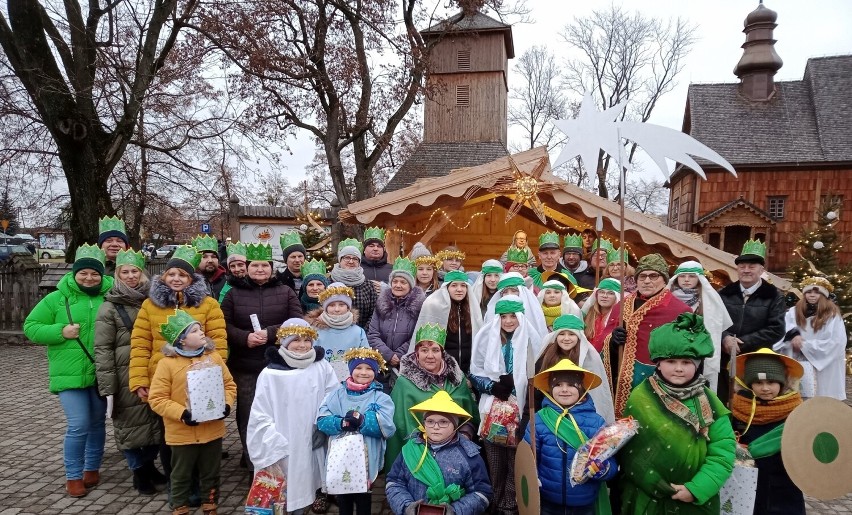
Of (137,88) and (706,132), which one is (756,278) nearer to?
(137,88)

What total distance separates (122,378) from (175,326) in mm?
1056

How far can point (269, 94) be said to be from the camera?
49.6ft

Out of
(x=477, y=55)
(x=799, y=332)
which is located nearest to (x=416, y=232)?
(x=799, y=332)

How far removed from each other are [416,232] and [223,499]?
23.7 ft

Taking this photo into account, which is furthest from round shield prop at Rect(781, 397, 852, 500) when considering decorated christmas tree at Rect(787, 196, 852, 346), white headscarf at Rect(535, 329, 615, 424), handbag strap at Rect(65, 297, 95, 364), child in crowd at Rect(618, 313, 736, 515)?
decorated christmas tree at Rect(787, 196, 852, 346)

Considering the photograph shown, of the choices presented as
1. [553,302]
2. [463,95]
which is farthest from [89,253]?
[463,95]

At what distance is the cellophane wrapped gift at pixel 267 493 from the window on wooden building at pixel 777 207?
24182 millimetres

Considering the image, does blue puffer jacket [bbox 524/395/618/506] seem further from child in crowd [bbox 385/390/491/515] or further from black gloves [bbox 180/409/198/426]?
black gloves [bbox 180/409/198/426]

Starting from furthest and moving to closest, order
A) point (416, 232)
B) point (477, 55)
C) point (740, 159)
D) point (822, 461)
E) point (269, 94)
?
point (740, 159)
point (477, 55)
point (269, 94)
point (416, 232)
point (822, 461)

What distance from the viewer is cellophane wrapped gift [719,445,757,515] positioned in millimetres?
2801

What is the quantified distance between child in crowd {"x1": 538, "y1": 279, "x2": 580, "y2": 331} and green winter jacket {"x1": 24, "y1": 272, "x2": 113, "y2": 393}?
4030 millimetres

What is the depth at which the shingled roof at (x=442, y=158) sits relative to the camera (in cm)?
1714

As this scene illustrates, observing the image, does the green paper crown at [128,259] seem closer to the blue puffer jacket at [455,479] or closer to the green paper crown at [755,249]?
the blue puffer jacket at [455,479]

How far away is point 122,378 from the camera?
12.9 feet
